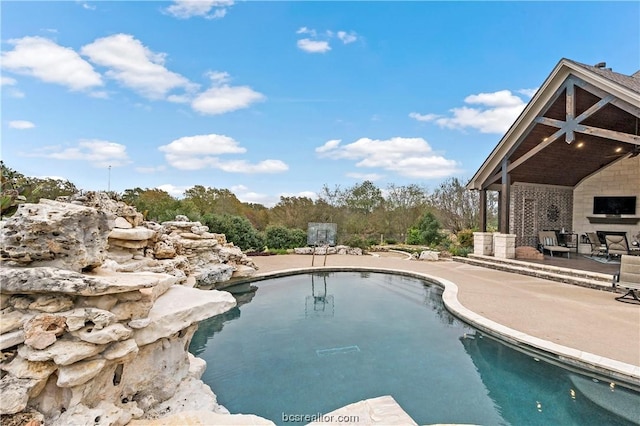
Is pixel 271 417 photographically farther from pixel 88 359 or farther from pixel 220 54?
pixel 220 54

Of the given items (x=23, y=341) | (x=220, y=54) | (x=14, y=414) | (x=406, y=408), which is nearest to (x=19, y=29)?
(x=220, y=54)

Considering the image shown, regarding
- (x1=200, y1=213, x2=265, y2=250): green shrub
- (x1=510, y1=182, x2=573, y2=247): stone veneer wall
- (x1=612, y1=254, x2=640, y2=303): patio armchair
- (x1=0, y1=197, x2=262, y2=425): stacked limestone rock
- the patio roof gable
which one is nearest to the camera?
(x1=0, y1=197, x2=262, y2=425): stacked limestone rock

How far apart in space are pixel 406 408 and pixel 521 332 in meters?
2.70

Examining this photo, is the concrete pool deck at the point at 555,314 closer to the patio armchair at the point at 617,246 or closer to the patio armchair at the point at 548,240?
the patio armchair at the point at 617,246

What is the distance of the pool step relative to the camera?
771 centimetres

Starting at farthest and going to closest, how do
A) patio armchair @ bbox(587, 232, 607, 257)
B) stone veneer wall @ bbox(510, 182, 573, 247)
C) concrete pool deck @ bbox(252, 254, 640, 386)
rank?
stone veneer wall @ bbox(510, 182, 573, 247)
patio armchair @ bbox(587, 232, 607, 257)
concrete pool deck @ bbox(252, 254, 640, 386)

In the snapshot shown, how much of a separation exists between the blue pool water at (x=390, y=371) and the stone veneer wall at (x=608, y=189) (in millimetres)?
10466

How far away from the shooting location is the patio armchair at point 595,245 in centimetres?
1109

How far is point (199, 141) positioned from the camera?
47.8ft

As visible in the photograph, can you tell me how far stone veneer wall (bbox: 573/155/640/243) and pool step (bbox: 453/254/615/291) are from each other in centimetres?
531

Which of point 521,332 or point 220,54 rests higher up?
point 220,54

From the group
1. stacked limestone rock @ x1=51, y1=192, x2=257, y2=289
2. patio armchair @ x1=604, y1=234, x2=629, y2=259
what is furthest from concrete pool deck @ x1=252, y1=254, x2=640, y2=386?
patio armchair @ x1=604, y1=234, x2=629, y2=259

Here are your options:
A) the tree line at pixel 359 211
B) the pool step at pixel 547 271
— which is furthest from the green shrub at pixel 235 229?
the pool step at pixel 547 271

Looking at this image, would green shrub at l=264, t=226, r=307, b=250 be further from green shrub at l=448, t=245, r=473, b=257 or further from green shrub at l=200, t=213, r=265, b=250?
green shrub at l=448, t=245, r=473, b=257
